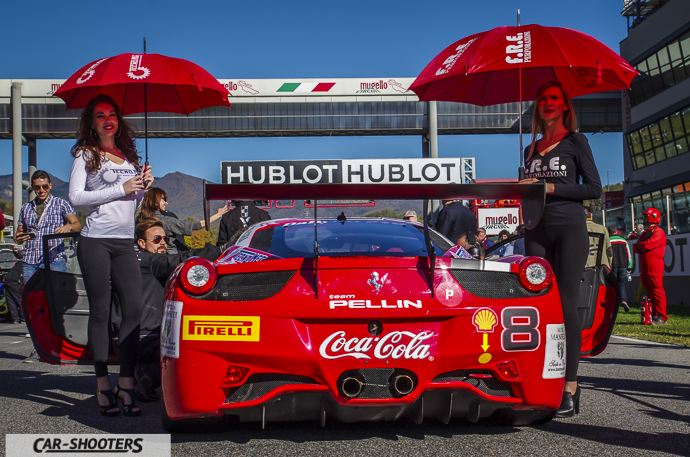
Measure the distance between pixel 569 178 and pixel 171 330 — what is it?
233cm

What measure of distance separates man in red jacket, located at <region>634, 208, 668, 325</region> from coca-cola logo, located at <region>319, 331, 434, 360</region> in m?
7.99

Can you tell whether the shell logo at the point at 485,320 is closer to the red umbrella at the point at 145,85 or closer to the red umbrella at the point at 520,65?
the red umbrella at the point at 520,65

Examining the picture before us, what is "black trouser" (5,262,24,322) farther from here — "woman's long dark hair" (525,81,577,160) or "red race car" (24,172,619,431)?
"woman's long dark hair" (525,81,577,160)

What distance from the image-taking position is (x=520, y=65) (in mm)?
4520

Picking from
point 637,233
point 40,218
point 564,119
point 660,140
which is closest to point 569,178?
point 564,119

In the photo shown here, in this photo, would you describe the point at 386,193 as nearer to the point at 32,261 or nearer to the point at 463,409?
the point at 463,409

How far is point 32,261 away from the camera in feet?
20.5

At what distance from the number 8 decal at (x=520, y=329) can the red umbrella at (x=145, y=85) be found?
3.10 m

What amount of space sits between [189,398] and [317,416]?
538 millimetres

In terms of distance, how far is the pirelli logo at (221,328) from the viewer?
274 centimetres

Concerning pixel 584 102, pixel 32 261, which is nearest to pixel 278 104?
pixel 584 102

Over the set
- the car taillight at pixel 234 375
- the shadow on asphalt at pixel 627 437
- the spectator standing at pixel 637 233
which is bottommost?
the shadow on asphalt at pixel 627 437

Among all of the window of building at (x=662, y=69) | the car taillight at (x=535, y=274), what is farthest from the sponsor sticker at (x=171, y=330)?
the window of building at (x=662, y=69)

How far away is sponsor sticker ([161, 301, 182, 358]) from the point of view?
281 centimetres
